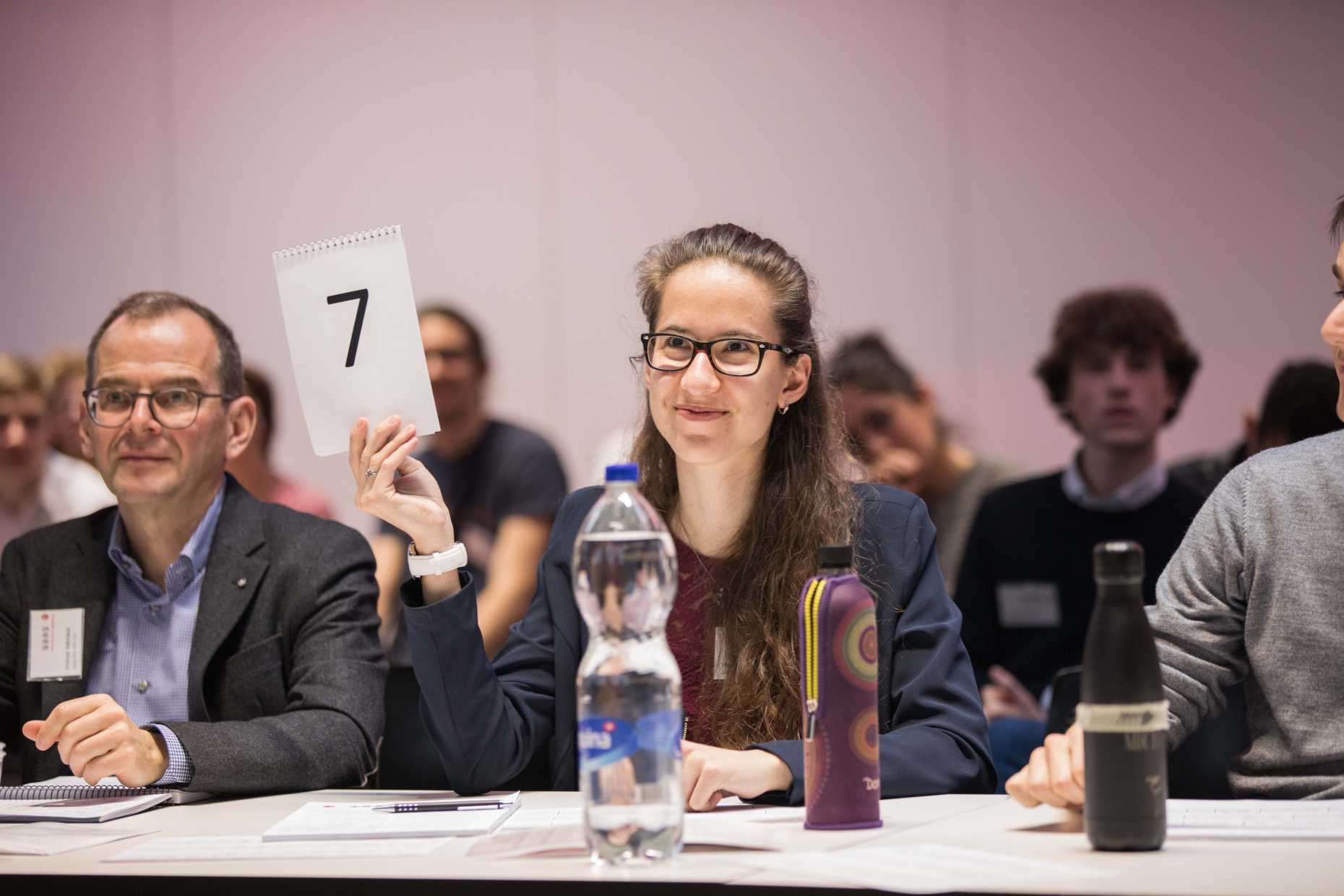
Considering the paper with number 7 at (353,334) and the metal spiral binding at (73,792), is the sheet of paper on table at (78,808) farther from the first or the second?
the paper with number 7 at (353,334)

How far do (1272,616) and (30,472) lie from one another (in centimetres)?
420

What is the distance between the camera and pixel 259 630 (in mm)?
2271

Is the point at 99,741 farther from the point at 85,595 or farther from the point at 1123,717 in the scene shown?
the point at 1123,717

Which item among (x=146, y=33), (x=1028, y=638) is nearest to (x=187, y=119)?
(x=146, y=33)

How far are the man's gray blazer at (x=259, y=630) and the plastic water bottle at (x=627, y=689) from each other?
758 mm

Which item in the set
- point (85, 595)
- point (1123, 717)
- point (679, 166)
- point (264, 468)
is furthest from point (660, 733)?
point (679, 166)

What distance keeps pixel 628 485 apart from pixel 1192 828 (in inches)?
27.3

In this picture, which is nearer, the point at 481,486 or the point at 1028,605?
the point at 1028,605

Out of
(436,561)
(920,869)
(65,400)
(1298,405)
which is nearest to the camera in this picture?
(920,869)

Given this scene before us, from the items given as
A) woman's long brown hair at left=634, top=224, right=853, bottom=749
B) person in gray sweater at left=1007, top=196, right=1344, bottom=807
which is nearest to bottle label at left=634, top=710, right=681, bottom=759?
woman's long brown hair at left=634, top=224, right=853, bottom=749

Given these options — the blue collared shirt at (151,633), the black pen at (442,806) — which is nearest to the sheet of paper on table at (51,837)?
the black pen at (442,806)

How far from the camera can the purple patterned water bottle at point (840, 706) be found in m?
1.46

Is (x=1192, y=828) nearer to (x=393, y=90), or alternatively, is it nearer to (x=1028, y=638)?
(x=1028, y=638)

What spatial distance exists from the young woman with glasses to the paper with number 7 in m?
0.04
